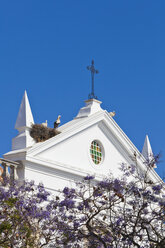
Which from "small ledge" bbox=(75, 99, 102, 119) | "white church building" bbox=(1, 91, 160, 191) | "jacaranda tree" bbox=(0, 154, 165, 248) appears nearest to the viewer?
"jacaranda tree" bbox=(0, 154, 165, 248)

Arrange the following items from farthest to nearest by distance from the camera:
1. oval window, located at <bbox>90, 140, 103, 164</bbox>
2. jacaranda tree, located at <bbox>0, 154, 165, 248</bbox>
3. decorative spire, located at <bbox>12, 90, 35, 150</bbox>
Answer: oval window, located at <bbox>90, 140, 103, 164</bbox>
decorative spire, located at <bbox>12, 90, 35, 150</bbox>
jacaranda tree, located at <bbox>0, 154, 165, 248</bbox>

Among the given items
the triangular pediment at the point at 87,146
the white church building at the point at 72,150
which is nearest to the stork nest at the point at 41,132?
the white church building at the point at 72,150

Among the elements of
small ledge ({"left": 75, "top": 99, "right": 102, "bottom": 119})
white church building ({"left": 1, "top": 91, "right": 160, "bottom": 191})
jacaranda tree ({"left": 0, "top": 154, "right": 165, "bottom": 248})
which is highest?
small ledge ({"left": 75, "top": 99, "right": 102, "bottom": 119})

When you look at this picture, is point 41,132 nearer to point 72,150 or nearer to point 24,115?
point 24,115

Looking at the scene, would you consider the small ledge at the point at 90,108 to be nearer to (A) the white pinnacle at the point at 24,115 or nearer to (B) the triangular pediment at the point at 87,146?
(B) the triangular pediment at the point at 87,146

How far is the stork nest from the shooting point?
22.7 m

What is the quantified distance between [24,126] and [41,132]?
667mm

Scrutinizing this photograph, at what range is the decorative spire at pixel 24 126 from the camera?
22359 mm

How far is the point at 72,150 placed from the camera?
77.5 ft

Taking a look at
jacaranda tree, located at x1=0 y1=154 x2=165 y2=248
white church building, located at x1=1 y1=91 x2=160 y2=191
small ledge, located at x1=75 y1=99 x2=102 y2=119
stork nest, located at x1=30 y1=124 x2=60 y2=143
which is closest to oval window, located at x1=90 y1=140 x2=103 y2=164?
white church building, located at x1=1 y1=91 x2=160 y2=191

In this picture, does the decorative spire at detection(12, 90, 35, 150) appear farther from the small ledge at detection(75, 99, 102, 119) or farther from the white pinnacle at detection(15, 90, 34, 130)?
the small ledge at detection(75, 99, 102, 119)

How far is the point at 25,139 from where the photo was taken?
73.1 feet

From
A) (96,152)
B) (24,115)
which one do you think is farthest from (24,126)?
(96,152)

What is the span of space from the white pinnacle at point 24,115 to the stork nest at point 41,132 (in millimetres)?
260
